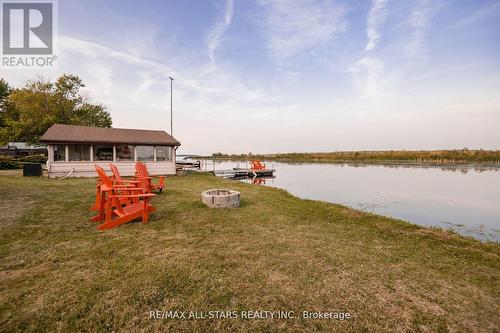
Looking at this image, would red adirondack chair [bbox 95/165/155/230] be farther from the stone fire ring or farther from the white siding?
the white siding

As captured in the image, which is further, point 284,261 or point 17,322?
point 284,261

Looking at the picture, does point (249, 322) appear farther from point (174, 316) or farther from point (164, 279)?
point (164, 279)

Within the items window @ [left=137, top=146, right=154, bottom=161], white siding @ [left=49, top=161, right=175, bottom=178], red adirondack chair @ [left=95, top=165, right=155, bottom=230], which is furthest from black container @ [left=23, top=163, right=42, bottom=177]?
red adirondack chair @ [left=95, top=165, right=155, bottom=230]

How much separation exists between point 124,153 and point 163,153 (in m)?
3.09

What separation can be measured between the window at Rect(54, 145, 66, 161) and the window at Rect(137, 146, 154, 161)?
511cm

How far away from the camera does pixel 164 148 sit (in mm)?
21484

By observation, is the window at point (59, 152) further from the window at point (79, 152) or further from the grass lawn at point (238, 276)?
the grass lawn at point (238, 276)

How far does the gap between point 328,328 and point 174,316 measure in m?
1.79

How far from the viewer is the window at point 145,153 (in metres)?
20.4

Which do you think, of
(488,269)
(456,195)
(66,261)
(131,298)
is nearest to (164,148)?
(66,261)

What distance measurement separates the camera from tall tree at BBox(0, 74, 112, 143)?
96.6 ft

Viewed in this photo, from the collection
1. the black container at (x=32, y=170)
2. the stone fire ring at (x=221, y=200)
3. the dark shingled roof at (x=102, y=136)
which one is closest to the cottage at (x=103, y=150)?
the dark shingled roof at (x=102, y=136)

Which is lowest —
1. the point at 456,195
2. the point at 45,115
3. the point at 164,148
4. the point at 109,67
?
the point at 456,195

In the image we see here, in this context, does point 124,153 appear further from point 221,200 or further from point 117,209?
point 117,209
